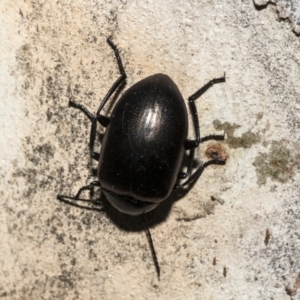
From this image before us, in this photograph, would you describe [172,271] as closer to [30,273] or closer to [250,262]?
[250,262]

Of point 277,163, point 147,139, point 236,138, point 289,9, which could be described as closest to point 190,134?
point 236,138

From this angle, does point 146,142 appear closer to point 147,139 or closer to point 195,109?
point 147,139

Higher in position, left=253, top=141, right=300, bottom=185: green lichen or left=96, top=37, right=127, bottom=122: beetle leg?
left=96, top=37, right=127, bottom=122: beetle leg

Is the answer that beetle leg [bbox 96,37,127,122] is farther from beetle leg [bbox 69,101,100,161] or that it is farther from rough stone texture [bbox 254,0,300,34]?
rough stone texture [bbox 254,0,300,34]

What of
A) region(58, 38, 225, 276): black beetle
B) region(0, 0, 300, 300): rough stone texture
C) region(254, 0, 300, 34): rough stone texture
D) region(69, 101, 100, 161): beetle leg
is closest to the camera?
region(58, 38, 225, 276): black beetle

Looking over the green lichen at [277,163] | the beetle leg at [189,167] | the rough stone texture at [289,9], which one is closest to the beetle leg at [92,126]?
the beetle leg at [189,167]

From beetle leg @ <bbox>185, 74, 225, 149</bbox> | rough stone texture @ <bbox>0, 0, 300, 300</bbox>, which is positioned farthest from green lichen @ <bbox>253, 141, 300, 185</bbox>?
beetle leg @ <bbox>185, 74, 225, 149</bbox>

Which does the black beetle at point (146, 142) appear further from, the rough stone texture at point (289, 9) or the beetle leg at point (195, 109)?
the rough stone texture at point (289, 9)
